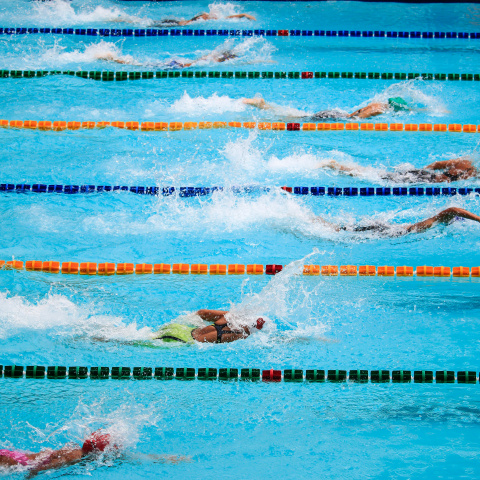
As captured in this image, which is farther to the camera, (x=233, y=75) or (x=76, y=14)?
(x=76, y=14)

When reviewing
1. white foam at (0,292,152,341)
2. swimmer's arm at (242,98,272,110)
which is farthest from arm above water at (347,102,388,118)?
white foam at (0,292,152,341)

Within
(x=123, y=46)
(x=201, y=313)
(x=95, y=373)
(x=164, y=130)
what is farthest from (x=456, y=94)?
(x=95, y=373)

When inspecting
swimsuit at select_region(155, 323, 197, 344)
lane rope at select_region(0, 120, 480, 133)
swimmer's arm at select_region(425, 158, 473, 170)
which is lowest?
swimsuit at select_region(155, 323, 197, 344)

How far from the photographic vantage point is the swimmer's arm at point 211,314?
4508 millimetres

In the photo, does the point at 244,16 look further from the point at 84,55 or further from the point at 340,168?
the point at 340,168

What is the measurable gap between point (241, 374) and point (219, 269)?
1.23 m

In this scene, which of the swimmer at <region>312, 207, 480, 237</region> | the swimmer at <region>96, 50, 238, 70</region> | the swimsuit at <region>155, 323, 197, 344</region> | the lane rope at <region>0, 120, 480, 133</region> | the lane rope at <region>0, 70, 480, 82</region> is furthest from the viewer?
the swimmer at <region>96, 50, 238, 70</region>

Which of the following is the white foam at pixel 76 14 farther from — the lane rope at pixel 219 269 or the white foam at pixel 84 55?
the lane rope at pixel 219 269

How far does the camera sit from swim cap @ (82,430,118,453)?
3492 millimetres

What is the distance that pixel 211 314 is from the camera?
14.9 feet

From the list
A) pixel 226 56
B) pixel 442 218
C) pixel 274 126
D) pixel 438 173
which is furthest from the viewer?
pixel 226 56

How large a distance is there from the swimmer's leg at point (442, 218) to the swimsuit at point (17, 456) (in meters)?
3.43

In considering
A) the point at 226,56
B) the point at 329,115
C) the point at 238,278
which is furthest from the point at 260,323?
the point at 226,56

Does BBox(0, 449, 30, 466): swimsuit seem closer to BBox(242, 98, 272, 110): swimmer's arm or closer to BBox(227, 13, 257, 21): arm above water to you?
BBox(242, 98, 272, 110): swimmer's arm
